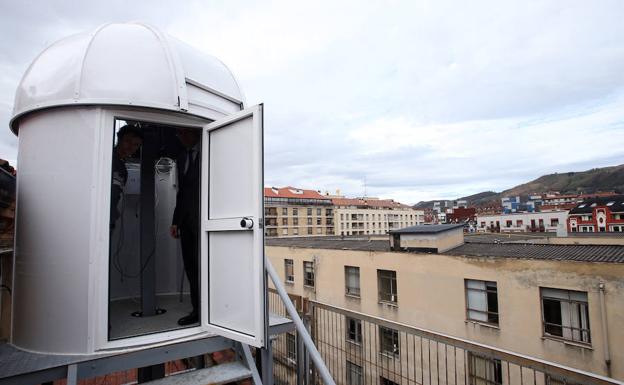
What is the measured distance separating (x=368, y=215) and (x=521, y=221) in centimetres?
3016

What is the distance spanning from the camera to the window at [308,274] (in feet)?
68.3

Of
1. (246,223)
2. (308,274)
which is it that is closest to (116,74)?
(246,223)

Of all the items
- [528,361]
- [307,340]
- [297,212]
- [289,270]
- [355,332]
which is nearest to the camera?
[528,361]

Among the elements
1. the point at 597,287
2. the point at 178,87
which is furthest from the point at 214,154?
the point at 597,287

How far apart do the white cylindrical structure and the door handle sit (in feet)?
3.37

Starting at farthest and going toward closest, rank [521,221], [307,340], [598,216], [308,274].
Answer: [521,221]
[598,216]
[308,274]
[307,340]

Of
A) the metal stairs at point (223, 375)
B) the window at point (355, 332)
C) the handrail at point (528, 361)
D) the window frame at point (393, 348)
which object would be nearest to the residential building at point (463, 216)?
the window at point (355, 332)

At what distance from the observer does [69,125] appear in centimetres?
271

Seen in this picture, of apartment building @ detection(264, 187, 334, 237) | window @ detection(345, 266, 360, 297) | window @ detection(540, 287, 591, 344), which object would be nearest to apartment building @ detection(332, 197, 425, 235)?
apartment building @ detection(264, 187, 334, 237)

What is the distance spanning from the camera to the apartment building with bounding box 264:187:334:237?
2522 inches

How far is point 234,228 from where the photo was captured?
2.77m

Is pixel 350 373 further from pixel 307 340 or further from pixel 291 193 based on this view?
pixel 291 193

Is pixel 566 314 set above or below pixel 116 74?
below

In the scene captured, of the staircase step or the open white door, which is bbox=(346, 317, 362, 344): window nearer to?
the staircase step
